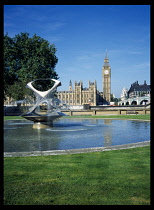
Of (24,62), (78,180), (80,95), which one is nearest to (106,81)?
(80,95)

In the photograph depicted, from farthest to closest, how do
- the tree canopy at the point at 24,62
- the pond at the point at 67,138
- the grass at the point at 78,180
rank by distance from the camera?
1. the tree canopy at the point at 24,62
2. the pond at the point at 67,138
3. the grass at the point at 78,180

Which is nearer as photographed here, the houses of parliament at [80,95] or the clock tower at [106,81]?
the houses of parliament at [80,95]

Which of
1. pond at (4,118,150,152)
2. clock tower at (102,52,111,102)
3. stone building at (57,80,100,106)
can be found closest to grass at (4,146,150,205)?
pond at (4,118,150,152)

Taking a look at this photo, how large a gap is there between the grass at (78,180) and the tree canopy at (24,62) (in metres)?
33.1

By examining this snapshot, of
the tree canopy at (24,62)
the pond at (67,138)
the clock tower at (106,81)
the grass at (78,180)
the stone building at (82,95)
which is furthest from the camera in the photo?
the clock tower at (106,81)

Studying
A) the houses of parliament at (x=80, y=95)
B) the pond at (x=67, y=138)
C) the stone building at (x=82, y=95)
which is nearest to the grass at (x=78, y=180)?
the pond at (x=67, y=138)

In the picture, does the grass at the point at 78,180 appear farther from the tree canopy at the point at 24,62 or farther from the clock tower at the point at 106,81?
the clock tower at the point at 106,81

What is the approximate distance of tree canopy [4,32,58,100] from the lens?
39.3 metres

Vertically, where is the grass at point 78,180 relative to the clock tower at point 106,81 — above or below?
below

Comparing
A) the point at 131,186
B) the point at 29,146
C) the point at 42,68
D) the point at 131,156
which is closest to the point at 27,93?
the point at 42,68

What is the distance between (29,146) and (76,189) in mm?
5747

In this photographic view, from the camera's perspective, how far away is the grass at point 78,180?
4.08m

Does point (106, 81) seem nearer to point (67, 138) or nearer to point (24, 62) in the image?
point (24, 62)

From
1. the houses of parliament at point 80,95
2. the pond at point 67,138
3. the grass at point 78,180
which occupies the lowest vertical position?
the pond at point 67,138
